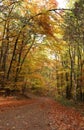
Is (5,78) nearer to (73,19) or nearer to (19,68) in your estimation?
(19,68)

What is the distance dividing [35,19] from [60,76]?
910 inches

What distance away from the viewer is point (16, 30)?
26.4 m

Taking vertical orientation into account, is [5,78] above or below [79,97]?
above

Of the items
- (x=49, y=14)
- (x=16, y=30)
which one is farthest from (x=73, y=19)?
(x=16, y=30)

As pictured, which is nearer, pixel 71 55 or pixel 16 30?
pixel 16 30

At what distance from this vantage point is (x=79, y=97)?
34500mm

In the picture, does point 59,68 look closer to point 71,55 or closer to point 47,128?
point 71,55

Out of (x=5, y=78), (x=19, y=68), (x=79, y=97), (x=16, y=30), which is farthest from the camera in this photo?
(x=79, y=97)

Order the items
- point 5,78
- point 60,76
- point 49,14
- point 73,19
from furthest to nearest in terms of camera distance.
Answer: point 60,76 < point 5,78 < point 49,14 < point 73,19

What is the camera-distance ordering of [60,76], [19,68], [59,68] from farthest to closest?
[60,76], [59,68], [19,68]

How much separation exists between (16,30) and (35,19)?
230 centimetres

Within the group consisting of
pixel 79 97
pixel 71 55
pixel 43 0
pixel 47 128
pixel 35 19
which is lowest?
pixel 79 97

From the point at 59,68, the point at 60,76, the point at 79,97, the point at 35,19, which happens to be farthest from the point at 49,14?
the point at 60,76

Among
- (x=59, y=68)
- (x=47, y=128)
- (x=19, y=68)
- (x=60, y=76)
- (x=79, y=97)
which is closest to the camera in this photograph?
(x=47, y=128)
